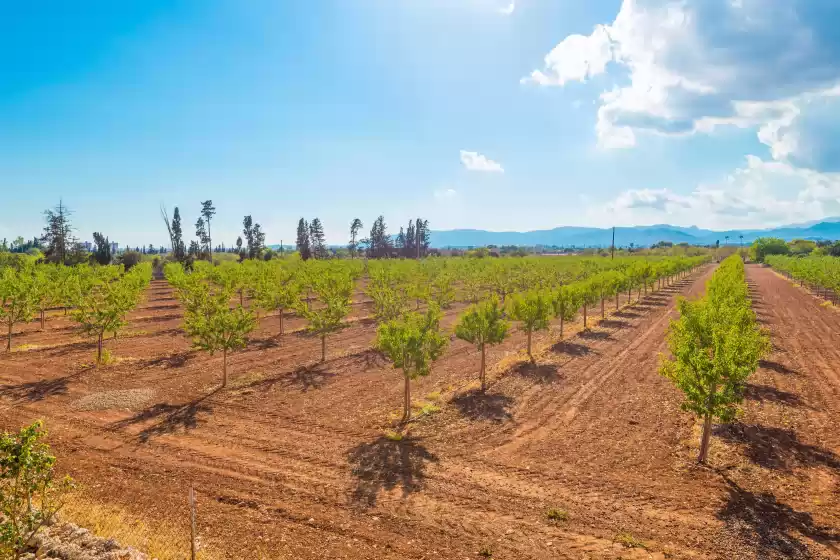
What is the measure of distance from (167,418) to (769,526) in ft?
76.9

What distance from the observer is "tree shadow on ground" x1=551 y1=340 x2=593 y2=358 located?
3328 centimetres

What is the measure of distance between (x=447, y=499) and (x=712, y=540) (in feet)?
24.6

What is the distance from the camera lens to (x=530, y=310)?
3055 centimetres

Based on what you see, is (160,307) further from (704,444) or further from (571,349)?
(704,444)

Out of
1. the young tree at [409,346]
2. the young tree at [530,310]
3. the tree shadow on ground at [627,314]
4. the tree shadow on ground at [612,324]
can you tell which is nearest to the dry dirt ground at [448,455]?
the young tree at [409,346]

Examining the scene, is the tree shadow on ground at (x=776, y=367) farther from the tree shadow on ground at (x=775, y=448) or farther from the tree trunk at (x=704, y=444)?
the tree trunk at (x=704, y=444)

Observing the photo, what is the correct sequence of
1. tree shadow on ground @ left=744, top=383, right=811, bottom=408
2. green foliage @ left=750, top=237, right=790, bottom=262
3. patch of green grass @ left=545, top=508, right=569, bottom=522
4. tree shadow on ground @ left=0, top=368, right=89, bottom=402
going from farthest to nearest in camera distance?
green foliage @ left=750, top=237, right=790, bottom=262 < tree shadow on ground @ left=0, top=368, right=89, bottom=402 < tree shadow on ground @ left=744, top=383, right=811, bottom=408 < patch of green grass @ left=545, top=508, right=569, bottom=522

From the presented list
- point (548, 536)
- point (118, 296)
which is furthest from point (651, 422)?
point (118, 296)

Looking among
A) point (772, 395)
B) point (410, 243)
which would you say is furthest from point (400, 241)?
point (772, 395)

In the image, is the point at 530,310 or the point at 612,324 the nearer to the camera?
the point at 530,310

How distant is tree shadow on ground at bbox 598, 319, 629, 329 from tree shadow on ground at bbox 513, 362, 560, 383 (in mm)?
17307

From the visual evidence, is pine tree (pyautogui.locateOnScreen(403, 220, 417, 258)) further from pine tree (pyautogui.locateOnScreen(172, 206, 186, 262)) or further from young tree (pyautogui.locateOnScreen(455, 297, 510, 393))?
young tree (pyautogui.locateOnScreen(455, 297, 510, 393))

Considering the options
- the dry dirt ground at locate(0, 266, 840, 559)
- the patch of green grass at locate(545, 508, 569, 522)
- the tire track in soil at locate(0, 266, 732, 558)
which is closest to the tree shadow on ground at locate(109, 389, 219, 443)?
the dry dirt ground at locate(0, 266, 840, 559)

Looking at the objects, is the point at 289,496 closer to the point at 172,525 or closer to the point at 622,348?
the point at 172,525
